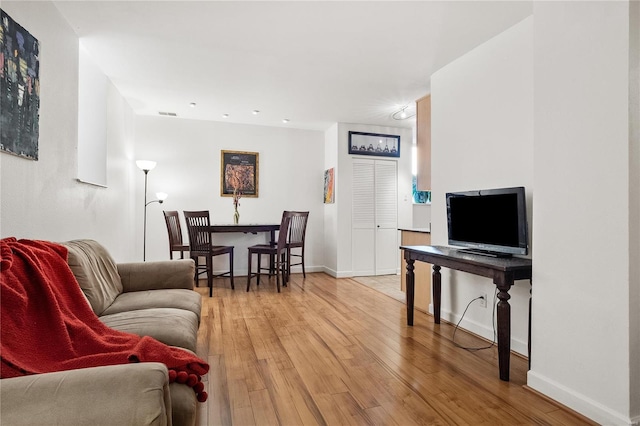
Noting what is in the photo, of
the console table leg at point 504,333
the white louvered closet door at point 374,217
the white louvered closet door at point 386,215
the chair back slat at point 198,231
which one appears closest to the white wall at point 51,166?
the chair back slat at point 198,231

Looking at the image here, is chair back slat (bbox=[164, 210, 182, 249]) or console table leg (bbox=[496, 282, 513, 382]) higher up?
chair back slat (bbox=[164, 210, 182, 249])

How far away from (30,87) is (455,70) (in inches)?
127

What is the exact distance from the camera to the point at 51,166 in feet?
7.49

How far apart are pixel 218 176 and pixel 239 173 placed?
13.1 inches

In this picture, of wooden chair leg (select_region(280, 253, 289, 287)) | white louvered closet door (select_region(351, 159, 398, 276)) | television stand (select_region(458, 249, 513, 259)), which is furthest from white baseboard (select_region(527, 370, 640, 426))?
white louvered closet door (select_region(351, 159, 398, 276))

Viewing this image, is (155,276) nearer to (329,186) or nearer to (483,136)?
(483,136)

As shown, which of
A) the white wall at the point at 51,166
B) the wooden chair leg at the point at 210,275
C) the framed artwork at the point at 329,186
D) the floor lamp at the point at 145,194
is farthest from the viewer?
the framed artwork at the point at 329,186

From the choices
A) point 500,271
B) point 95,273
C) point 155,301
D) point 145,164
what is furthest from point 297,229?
point 500,271

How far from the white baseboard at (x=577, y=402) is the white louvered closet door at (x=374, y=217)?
354 centimetres

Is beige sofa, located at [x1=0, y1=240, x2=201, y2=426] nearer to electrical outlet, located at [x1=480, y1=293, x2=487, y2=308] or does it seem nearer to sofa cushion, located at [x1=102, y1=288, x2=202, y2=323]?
sofa cushion, located at [x1=102, y1=288, x2=202, y2=323]

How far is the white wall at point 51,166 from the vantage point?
1.85 m

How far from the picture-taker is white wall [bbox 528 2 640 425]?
1.56 metres

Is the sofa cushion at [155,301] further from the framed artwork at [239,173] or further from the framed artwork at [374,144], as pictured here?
the framed artwork at [374,144]

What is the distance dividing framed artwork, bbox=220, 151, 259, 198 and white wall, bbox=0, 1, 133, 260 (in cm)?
222
